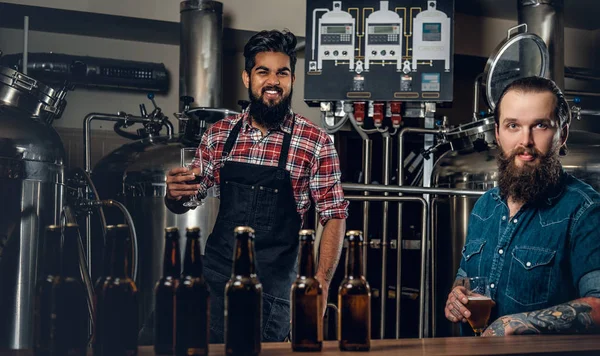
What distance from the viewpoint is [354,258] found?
1354 mm

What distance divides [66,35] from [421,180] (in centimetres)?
264

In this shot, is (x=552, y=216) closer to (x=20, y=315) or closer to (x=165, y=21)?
(x=20, y=315)

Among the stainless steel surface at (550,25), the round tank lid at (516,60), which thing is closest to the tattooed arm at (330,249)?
the round tank lid at (516,60)

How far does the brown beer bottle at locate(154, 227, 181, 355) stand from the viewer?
122 centimetres

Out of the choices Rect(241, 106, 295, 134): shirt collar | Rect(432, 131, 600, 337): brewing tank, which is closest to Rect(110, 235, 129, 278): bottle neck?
Rect(241, 106, 295, 134): shirt collar

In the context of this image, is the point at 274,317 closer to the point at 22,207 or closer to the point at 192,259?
the point at 192,259

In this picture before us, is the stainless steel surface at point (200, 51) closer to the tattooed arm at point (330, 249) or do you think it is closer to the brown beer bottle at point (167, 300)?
the tattooed arm at point (330, 249)

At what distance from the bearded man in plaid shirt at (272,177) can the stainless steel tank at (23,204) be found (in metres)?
1.02

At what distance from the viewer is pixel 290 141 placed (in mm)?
2625

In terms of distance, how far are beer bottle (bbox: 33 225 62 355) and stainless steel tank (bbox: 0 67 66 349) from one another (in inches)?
81.7

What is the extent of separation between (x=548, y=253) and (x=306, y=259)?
852mm

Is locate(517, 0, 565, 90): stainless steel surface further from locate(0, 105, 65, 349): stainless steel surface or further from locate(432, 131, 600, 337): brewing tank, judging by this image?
locate(0, 105, 65, 349): stainless steel surface

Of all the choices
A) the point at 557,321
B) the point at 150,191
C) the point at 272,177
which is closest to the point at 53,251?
the point at 557,321

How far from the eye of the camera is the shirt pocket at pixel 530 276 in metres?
1.89
